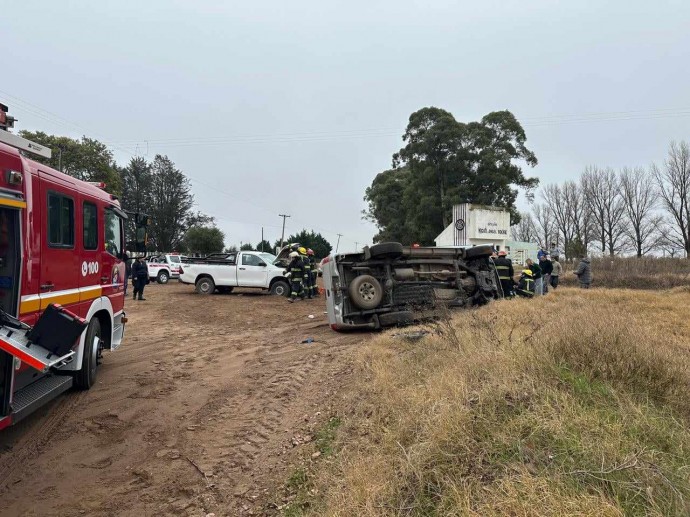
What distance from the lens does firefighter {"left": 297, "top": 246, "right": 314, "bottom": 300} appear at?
54.7ft

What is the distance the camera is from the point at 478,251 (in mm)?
10383

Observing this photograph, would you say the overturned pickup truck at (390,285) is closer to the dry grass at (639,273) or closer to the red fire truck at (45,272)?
the red fire truck at (45,272)

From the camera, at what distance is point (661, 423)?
2.90 m

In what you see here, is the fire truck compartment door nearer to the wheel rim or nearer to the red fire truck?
the red fire truck

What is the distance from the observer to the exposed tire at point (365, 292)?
30.1 ft

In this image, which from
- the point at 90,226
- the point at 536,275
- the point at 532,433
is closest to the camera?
the point at 532,433

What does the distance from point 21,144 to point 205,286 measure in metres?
15.0

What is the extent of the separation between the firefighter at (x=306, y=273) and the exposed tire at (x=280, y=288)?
1305mm

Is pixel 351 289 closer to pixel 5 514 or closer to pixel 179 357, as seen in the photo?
pixel 179 357

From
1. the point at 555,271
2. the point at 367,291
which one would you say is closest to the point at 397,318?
the point at 367,291

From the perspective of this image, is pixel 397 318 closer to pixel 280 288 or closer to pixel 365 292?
pixel 365 292

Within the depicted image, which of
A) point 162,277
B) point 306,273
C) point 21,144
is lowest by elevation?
point 162,277

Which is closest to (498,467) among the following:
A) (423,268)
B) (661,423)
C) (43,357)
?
(661,423)

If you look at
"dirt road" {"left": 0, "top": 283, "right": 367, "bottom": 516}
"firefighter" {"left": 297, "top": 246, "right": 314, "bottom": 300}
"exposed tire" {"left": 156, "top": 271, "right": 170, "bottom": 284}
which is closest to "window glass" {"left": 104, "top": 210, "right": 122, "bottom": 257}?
"dirt road" {"left": 0, "top": 283, "right": 367, "bottom": 516}
